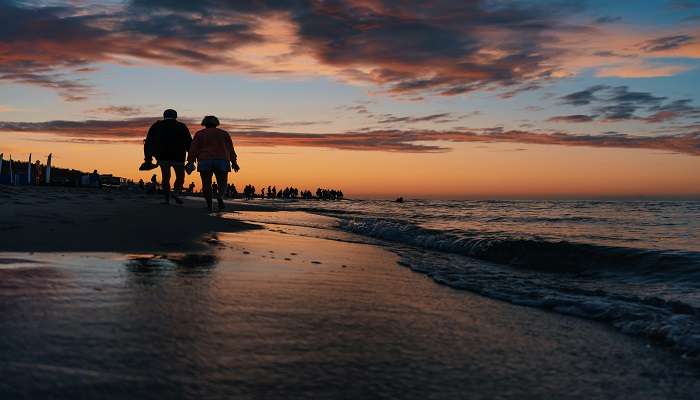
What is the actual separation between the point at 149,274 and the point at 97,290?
709 mm

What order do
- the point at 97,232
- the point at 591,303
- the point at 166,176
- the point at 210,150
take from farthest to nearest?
the point at 166,176
the point at 210,150
the point at 97,232
the point at 591,303

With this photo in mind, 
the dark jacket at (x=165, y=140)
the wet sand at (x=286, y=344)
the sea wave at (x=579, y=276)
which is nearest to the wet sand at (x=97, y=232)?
the wet sand at (x=286, y=344)

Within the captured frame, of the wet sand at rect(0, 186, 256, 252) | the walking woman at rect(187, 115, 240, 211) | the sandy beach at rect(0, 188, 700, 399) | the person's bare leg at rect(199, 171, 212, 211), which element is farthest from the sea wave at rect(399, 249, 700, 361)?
the person's bare leg at rect(199, 171, 212, 211)

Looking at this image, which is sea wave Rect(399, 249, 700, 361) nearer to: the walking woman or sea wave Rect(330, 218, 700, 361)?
sea wave Rect(330, 218, 700, 361)

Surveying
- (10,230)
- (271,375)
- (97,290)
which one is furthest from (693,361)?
(10,230)

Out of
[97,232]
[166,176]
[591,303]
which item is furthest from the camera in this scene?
[166,176]

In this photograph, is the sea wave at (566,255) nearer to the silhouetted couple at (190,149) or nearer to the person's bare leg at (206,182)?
the silhouetted couple at (190,149)

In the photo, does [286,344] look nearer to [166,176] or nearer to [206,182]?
[206,182]

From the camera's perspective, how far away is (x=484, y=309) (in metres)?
3.59

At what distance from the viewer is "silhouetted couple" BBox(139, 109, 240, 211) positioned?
14.0m

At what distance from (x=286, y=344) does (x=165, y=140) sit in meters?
13.3

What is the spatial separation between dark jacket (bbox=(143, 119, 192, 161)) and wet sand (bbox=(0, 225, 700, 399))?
10846 millimetres

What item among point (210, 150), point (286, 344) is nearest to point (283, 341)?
point (286, 344)

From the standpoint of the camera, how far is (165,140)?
14.5 m
